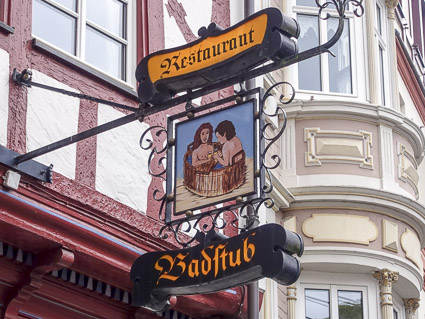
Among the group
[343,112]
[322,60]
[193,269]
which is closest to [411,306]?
[343,112]

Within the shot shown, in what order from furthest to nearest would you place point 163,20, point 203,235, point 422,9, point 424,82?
1. point 422,9
2. point 424,82
3. point 163,20
4. point 203,235

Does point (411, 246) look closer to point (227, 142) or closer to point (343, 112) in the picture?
point (343, 112)

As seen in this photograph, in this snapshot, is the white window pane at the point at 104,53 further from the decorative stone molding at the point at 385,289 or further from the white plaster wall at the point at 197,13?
the decorative stone molding at the point at 385,289

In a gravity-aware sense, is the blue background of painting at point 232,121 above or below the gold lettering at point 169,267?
above

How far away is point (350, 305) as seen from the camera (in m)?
16.3

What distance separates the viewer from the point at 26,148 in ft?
37.3

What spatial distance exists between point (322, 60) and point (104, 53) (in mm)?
5277

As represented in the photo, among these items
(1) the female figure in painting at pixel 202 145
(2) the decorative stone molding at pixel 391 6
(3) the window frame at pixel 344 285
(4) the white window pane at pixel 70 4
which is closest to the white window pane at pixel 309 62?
(2) the decorative stone molding at pixel 391 6

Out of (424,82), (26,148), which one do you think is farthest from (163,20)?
(424,82)

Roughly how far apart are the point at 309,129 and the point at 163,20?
3.47 metres

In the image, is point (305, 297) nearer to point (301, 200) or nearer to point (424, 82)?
point (301, 200)

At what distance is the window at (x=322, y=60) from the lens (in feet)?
56.6

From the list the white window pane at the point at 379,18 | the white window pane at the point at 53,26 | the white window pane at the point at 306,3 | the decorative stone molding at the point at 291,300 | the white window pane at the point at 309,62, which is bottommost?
the decorative stone molding at the point at 291,300

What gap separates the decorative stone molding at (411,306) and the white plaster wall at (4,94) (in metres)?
7.82
